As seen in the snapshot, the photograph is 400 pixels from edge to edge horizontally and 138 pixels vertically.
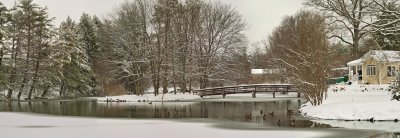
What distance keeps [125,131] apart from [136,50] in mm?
32312

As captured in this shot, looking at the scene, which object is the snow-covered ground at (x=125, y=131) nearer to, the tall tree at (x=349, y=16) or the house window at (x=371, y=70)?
the tall tree at (x=349, y=16)

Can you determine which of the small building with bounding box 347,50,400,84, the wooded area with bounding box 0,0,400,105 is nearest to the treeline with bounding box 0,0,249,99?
the wooded area with bounding box 0,0,400,105

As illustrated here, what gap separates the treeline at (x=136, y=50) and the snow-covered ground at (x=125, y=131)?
26.0 metres

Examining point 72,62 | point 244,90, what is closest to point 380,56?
point 244,90

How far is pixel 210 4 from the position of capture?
196 ft

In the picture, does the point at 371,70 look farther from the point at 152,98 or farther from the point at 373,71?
the point at 152,98

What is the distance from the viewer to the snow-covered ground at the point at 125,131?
17.2 metres

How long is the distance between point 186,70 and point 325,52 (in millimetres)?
26711

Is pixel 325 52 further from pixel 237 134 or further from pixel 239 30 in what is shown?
pixel 239 30

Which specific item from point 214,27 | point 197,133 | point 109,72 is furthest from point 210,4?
point 197,133

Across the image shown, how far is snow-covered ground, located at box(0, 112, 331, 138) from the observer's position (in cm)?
1717

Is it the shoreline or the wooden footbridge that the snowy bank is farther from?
the shoreline

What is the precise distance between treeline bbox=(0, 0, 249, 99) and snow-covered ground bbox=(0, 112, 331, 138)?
26.0m

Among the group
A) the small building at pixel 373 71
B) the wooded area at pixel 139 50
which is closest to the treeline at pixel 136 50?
the wooded area at pixel 139 50
